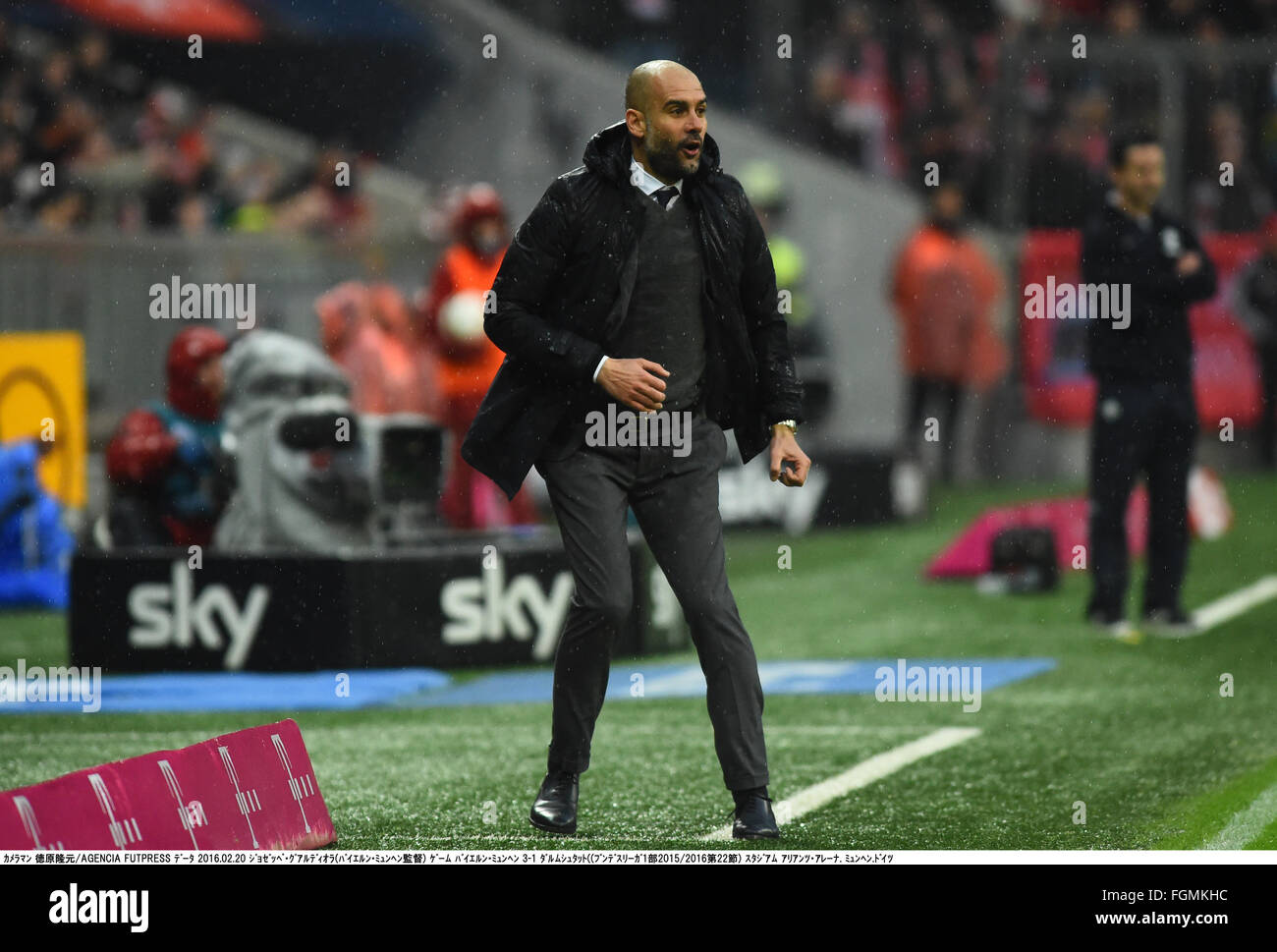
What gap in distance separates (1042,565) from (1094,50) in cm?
723

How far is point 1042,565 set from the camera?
1207 cm

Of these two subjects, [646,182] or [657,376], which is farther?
[646,182]

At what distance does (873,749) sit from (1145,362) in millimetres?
3237

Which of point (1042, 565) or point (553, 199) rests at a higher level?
point (553, 199)

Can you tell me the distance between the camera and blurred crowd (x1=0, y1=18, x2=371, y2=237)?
60.0 feet
